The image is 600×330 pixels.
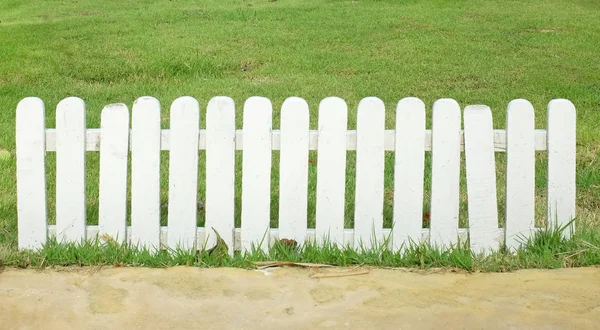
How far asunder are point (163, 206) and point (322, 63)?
5787 millimetres

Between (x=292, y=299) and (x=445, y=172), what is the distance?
111cm

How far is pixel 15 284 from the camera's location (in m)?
3.97

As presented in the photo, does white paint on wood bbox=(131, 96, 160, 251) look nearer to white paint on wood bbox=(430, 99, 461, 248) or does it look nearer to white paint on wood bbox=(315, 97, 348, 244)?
white paint on wood bbox=(315, 97, 348, 244)

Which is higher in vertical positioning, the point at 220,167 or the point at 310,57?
the point at 310,57

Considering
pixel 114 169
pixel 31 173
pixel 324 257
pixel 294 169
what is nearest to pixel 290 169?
pixel 294 169

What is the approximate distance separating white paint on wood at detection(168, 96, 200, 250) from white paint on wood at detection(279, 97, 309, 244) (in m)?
0.45

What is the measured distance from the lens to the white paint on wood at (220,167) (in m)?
4.26

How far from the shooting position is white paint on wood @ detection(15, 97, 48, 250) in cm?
427

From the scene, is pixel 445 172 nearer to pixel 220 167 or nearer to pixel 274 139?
pixel 274 139

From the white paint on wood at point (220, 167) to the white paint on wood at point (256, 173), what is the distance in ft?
0.23

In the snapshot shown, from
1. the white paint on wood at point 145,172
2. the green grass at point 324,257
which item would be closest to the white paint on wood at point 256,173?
the green grass at point 324,257

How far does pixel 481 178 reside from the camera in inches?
172

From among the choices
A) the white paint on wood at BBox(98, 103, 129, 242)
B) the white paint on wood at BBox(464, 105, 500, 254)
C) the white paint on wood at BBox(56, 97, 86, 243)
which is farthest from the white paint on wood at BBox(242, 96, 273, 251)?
the white paint on wood at BBox(464, 105, 500, 254)

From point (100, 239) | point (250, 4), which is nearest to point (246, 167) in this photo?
point (100, 239)
